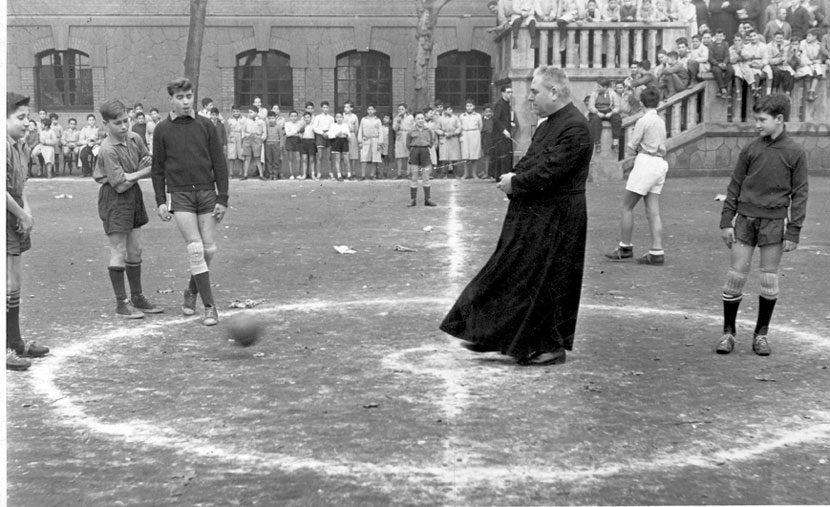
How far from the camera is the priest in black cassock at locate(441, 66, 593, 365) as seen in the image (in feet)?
24.2

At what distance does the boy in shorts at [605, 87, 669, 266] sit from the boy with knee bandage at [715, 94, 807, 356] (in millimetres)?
4107

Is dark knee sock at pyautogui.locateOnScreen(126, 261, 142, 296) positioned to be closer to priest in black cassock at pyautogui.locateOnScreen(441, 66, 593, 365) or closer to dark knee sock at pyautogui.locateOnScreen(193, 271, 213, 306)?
dark knee sock at pyautogui.locateOnScreen(193, 271, 213, 306)

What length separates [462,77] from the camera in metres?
33.0

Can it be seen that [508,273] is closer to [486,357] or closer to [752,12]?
[486,357]

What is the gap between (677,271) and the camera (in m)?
11.7

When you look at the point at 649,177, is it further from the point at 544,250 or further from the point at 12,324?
Result: the point at 12,324

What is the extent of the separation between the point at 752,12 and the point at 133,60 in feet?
57.6

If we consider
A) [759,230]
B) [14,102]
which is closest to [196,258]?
[14,102]


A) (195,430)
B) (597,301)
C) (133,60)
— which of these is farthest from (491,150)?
(195,430)

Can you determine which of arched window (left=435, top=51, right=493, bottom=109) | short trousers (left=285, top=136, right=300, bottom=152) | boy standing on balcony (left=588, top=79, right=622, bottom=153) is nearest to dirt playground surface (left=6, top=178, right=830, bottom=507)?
boy standing on balcony (left=588, top=79, right=622, bottom=153)

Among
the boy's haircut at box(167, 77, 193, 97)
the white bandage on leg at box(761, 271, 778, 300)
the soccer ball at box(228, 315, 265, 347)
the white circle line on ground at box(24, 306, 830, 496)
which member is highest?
the boy's haircut at box(167, 77, 193, 97)

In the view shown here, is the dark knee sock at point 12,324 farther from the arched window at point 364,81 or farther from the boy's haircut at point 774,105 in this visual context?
the arched window at point 364,81

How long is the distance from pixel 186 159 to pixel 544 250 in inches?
123

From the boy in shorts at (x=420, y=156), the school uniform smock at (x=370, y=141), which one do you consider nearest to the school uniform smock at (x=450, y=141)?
the school uniform smock at (x=370, y=141)
